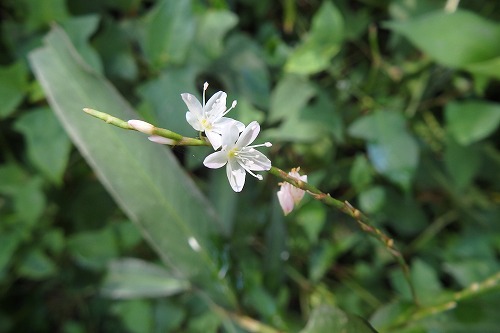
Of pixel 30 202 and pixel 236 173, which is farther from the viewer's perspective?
pixel 30 202

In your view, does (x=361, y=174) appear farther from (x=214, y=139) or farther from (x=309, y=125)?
(x=214, y=139)

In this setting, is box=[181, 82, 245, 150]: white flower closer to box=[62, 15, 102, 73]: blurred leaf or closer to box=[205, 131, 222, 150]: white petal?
box=[205, 131, 222, 150]: white petal

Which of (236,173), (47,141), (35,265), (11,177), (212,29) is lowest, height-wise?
(35,265)

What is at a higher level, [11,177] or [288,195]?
[288,195]

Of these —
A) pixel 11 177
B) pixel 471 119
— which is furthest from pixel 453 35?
pixel 11 177

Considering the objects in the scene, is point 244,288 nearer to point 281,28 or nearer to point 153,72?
point 153,72

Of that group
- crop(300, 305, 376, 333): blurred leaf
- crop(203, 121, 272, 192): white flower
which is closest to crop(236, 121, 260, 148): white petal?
crop(203, 121, 272, 192): white flower
